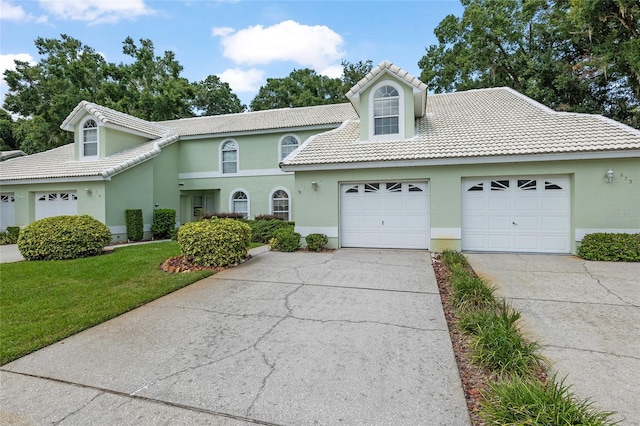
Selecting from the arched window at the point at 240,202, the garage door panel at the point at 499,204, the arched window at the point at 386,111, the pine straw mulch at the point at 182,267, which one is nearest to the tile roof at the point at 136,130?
the arched window at the point at 240,202

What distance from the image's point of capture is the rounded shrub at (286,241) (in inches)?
412

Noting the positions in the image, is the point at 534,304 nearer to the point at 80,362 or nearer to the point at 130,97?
the point at 80,362

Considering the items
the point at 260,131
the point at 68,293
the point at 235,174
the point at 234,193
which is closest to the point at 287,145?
the point at 260,131

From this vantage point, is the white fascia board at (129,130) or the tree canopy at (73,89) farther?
the tree canopy at (73,89)

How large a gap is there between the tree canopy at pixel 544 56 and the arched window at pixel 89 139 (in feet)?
72.0

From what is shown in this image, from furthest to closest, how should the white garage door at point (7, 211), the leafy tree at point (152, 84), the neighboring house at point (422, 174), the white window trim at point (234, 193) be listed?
1. the leafy tree at point (152, 84)
2. the white window trim at point (234, 193)
3. the white garage door at point (7, 211)
4. the neighboring house at point (422, 174)

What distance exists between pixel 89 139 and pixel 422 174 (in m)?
15.7

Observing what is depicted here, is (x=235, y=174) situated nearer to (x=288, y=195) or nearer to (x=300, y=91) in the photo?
(x=288, y=195)

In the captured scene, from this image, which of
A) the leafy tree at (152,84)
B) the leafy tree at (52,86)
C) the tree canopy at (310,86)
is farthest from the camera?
the tree canopy at (310,86)

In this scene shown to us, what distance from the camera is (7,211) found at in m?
15.6

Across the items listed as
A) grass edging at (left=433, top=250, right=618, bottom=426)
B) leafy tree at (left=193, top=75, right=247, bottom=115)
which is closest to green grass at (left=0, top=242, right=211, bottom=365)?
grass edging at (left=433, top=250, right=618, bottom=426)

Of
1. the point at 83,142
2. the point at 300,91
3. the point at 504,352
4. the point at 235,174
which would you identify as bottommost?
the point at 504,352

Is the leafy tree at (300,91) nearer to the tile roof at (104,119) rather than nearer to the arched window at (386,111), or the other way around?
the tile roof at (104,119)

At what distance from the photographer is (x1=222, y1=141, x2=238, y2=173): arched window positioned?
683 inches
